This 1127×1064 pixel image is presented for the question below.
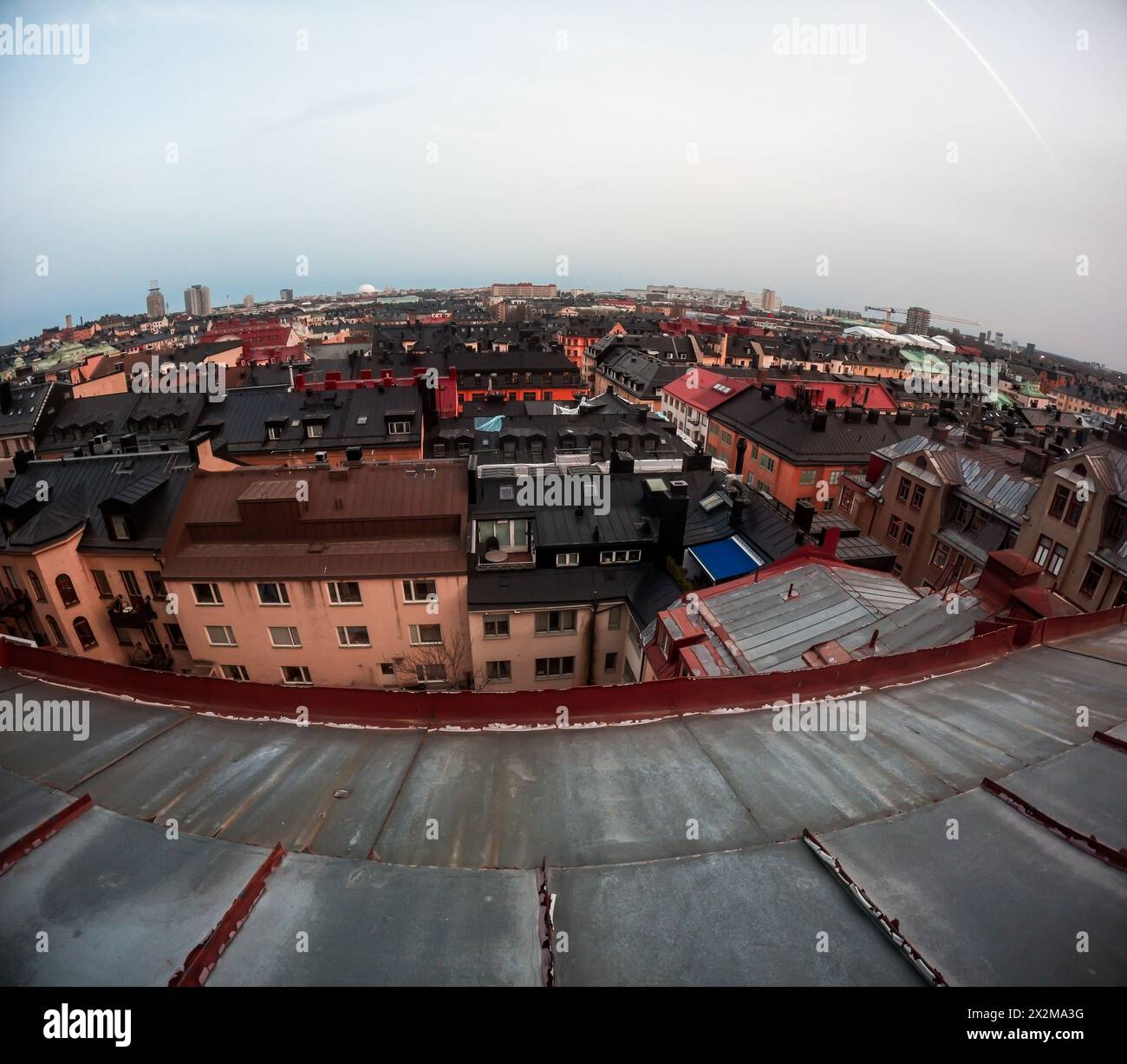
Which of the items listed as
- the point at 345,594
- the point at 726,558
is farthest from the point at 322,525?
the point at 726,558

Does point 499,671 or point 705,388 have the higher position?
point 705,388

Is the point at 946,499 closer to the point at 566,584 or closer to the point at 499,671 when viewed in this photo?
the point at 566,584

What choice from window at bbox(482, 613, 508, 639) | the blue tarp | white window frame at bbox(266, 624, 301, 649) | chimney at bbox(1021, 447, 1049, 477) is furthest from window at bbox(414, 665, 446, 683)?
chimney at bbox(1021, 447, 1049, 477)

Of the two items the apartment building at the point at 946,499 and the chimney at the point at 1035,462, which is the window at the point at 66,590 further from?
the chimney at the point at 1035,462

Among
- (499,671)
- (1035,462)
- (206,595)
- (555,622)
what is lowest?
(499,671)

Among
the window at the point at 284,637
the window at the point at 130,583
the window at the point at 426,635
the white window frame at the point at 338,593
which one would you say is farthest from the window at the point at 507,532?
the window at the point at 130,583

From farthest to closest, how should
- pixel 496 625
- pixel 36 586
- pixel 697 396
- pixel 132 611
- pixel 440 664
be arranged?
1. pixel 697 396
2. pixel 132 611
3. pixel 440 664
4. pixel 36 586
5. pixel 496 625

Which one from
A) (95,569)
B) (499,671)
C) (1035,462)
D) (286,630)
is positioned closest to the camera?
(286,630)

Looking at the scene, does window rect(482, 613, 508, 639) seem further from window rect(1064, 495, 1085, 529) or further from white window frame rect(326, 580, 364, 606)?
window rect(1064, 495, 1085, 529)
